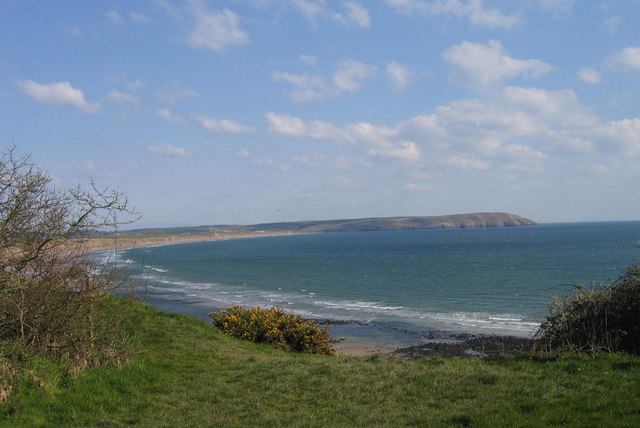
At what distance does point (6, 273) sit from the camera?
853 centimetres

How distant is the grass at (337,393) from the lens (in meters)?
6.75

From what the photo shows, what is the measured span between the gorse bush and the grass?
631 centimetres

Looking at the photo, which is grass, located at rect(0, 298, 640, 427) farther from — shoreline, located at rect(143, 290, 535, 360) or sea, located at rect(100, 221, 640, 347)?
shoreline, located at rect(143, 290, 535, 360)

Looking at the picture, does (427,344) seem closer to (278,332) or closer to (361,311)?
(278,332)

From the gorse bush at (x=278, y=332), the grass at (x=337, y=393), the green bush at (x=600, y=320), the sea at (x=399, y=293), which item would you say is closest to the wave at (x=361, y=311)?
the sea at (x=399, y=293)

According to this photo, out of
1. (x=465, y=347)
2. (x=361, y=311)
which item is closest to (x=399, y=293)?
(x=361, y=311)

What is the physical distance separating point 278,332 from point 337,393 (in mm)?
9387

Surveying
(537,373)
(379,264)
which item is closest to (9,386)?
(537,373)

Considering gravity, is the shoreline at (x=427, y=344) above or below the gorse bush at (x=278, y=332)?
below

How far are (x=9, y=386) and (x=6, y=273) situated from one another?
6.44 feet

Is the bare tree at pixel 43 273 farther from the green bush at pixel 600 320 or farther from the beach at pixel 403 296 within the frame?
the green bush at pixel 600 320

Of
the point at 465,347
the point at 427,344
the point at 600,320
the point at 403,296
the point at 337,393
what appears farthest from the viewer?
the point at 403,296

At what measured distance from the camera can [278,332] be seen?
1764 centimetres

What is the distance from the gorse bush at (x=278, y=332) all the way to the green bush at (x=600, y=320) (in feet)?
27.8
